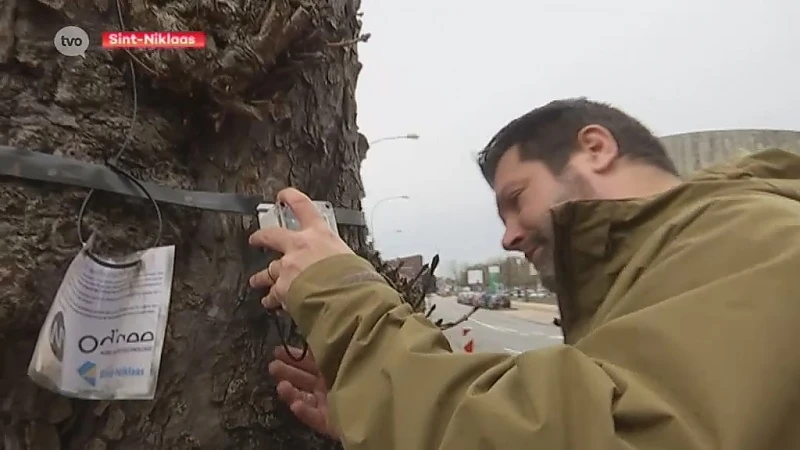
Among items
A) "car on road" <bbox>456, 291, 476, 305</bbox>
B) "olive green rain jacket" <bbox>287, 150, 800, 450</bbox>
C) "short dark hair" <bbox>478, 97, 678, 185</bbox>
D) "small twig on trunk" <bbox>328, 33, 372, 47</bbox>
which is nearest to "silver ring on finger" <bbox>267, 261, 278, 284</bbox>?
"olive green rain jacket" <bbox>287, 150, 800, 450</bbox>

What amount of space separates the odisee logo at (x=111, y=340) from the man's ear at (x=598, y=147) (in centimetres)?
75

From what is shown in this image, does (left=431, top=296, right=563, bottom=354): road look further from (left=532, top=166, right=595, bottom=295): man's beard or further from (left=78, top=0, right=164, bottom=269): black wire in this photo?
(left=78, top=0, right=164, bottom=269): black wire

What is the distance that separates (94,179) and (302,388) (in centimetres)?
43

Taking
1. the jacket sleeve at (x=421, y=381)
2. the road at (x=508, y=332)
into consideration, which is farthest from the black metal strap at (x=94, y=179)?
the road at (x=508, y=332)

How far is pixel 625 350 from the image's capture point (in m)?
0.78

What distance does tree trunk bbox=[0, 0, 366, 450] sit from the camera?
1032 millimetres

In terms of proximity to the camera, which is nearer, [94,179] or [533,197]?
[94,179]

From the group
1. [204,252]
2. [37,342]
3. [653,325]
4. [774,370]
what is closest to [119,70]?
[204,252]

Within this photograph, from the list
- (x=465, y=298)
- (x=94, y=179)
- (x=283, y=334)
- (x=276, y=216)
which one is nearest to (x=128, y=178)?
(x=94, y=179)

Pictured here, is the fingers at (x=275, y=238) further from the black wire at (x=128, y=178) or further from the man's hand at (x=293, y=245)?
the black wire at (x=128, y=178)

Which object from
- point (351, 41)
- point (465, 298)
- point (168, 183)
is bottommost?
point (465, 298)

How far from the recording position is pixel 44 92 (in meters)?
1.07

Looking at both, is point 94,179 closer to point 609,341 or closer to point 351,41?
point 351,41

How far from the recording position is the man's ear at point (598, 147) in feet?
4.30
